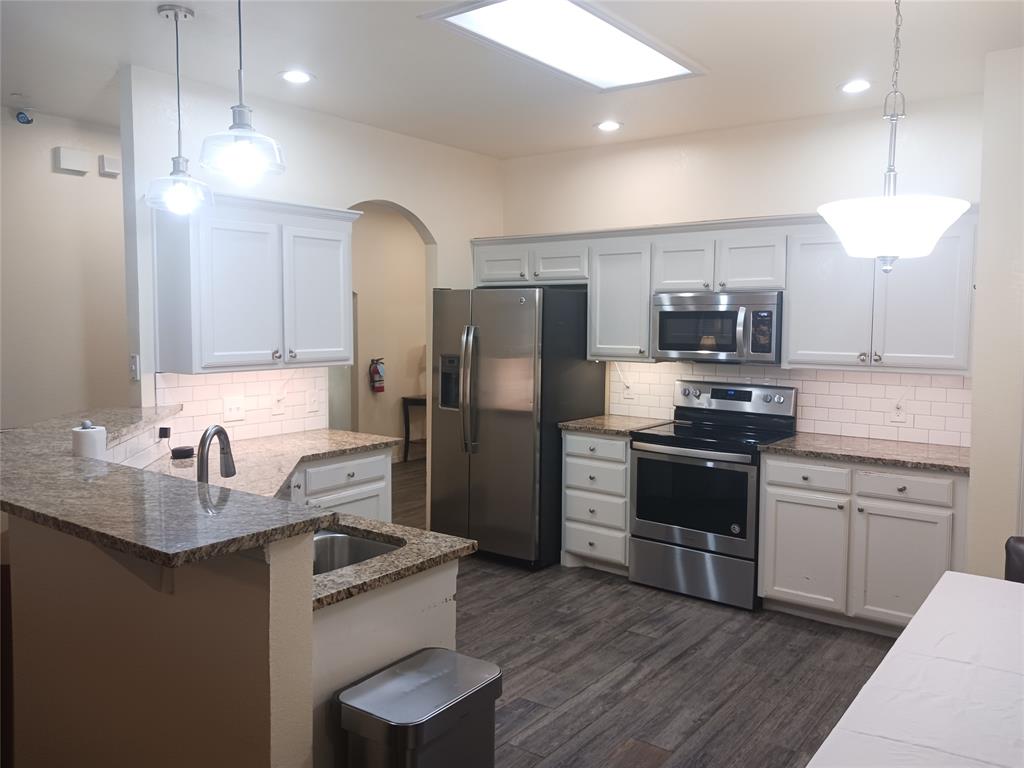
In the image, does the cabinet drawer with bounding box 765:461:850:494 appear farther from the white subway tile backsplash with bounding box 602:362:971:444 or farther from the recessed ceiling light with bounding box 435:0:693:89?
the recessed ceiling light with bounding box 435:0:693:89

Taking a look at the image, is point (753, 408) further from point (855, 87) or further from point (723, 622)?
point (855, 87)

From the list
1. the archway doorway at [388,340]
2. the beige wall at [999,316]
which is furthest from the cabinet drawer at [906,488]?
the archway doorway at [388,340]

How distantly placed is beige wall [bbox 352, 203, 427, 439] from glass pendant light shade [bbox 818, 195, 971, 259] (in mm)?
5991

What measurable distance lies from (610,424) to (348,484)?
5.55 ft

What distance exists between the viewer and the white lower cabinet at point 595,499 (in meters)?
4.70

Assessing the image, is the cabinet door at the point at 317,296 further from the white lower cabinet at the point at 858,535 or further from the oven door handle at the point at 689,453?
the white lower cabinet at the point at 858,535

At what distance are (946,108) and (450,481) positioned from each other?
11.7 feet

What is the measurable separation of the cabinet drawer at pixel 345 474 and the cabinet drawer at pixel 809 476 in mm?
2063

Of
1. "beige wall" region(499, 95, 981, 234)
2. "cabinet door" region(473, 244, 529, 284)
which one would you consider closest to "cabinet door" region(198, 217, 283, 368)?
"cabinet door" region(473, 244, 529, 284)

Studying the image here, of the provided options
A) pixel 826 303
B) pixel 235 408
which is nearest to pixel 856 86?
pixel 826 303

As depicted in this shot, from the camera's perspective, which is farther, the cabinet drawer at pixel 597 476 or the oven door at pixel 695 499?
the cabinet drawer at pixel 597 476

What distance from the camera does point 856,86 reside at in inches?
152

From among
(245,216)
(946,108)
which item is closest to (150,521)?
(245,216)

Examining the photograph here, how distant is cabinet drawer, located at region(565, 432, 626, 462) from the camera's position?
185 inches
